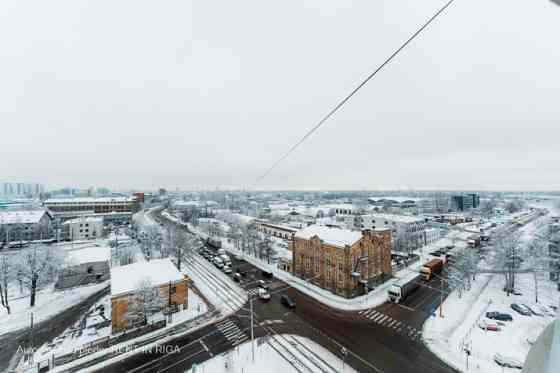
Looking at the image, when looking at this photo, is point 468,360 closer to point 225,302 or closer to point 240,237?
point 225,302

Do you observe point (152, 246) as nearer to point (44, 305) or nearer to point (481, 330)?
point (44, 305)

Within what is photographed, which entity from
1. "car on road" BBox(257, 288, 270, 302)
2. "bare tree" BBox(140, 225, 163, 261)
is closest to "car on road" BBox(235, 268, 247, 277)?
"car on road" BBox(257, 288, 270, 302)

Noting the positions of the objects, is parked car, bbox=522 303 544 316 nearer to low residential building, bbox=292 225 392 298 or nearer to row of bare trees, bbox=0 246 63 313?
low residential building, bbox=292 225 392 298

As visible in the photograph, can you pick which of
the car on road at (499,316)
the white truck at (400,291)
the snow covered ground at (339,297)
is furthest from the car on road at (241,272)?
the car on road at (499,316)

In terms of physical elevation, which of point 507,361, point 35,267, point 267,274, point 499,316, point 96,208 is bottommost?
point 267,274

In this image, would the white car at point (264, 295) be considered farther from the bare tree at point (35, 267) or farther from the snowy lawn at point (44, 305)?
the bare tree at point (35, 267)

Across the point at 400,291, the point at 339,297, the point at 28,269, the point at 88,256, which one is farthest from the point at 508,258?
the point at 88,256
